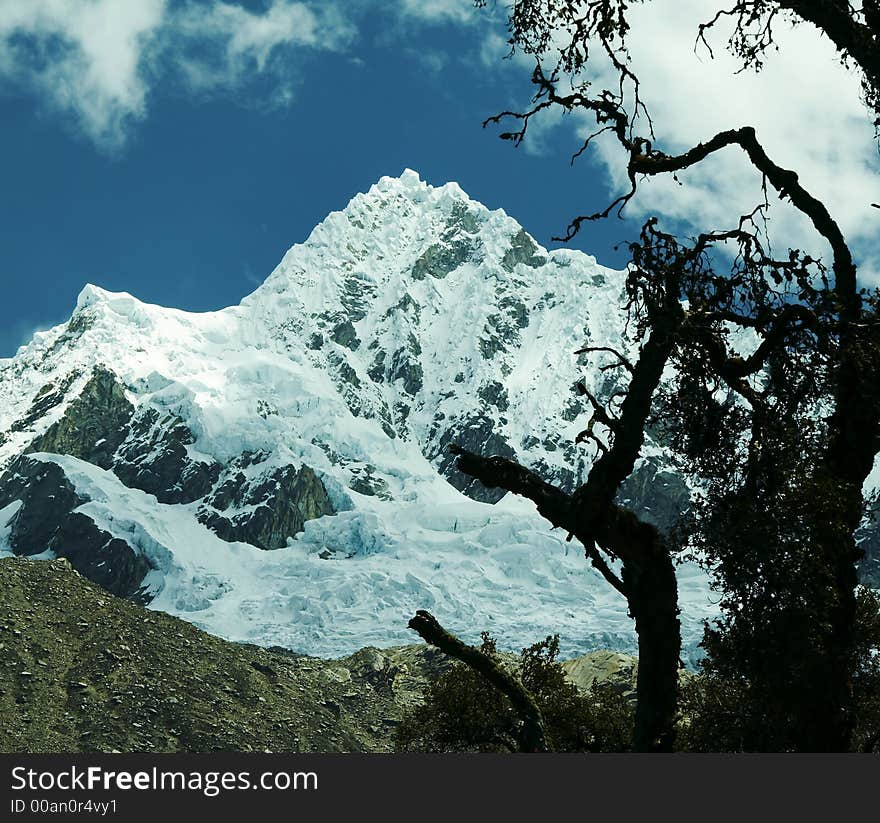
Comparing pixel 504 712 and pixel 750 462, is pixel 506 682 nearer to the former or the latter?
pixel 750 462

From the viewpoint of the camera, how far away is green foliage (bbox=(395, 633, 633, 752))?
18516 millimetres

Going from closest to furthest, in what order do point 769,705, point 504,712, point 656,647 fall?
point 656,647, point 769,705, point 504,712

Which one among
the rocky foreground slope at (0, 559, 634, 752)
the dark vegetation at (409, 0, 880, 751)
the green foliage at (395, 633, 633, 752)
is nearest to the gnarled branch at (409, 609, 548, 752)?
the dark vegetation at (409, 0, 880, 751)

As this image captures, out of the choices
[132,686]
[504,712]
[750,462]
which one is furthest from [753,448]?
[132,686]

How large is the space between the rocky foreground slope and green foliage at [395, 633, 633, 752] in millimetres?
56536

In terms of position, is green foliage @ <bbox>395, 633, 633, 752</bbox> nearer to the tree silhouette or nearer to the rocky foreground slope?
the tree silhouette

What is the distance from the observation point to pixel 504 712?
16688mm

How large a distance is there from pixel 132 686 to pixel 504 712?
80.3 metres

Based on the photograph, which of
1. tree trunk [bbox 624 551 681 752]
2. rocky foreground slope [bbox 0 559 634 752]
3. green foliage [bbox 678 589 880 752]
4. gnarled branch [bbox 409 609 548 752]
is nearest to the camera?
tree trunk [bbox 624 551 681 752]

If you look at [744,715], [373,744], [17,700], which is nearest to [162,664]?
[17,700]

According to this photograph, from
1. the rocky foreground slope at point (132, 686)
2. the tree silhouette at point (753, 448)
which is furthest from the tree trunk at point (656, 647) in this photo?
the rocky foreground slope at point (132, 686)

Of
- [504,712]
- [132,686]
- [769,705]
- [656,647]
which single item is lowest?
[769,705]

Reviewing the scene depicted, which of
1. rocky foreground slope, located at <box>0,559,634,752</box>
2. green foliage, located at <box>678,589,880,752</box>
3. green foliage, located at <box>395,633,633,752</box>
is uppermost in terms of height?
rocky foreground slope, located at <box>0,559,634,752</box>

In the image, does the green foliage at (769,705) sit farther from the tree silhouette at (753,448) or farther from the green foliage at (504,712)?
the green foliage at (504,712)
